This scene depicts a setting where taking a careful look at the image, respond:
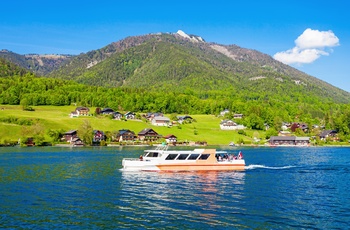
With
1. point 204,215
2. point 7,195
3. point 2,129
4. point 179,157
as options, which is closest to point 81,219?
point 204,215

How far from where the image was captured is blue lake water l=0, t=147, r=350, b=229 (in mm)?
38000

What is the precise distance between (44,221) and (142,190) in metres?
20.7

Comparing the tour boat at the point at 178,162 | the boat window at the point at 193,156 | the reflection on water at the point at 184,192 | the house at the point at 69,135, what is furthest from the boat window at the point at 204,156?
the house at the point at 69,135

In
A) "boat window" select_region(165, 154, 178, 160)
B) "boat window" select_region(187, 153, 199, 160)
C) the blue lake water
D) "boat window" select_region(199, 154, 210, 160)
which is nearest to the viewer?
the blue lake water

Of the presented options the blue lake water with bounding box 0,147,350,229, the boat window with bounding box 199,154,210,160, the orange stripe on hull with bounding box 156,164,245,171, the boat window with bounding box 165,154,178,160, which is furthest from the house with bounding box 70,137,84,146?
the boat window with bounding box 199,154,210,160

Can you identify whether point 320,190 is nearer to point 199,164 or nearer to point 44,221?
point 199,164

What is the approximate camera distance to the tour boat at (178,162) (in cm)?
8031

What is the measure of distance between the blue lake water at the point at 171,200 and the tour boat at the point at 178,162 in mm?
3405

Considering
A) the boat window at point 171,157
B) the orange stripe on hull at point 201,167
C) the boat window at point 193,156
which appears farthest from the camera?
the boat window at point 193,156

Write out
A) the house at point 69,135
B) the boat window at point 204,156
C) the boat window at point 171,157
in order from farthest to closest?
the house at point 69,135 → the boat window at point 204,156 → the boat window at point 171,157

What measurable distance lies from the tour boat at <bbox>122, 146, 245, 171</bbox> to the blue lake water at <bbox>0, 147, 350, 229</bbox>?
3.40 meters

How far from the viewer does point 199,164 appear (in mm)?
82562

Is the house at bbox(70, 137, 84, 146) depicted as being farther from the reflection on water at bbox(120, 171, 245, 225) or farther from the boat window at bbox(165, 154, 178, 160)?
the reflection on water at bbox(120, 171, 245, 225)

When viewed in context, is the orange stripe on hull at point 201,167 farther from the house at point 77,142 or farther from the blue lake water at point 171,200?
the house at point 77,142
